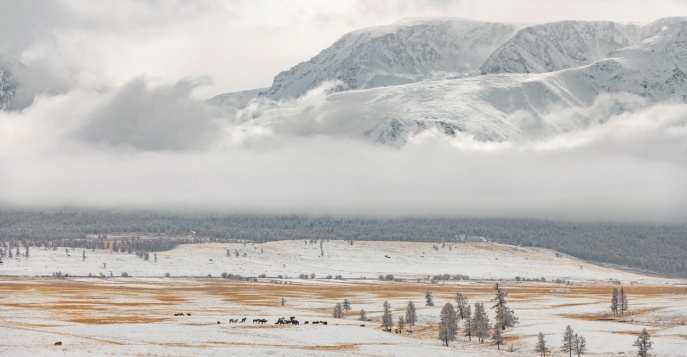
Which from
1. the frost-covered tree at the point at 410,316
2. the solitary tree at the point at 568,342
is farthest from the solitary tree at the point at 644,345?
the frost-covered tree at the point at 410,316

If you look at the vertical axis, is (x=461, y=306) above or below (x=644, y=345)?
below

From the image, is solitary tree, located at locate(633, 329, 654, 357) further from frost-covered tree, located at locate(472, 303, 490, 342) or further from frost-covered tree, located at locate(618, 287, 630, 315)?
frost-covered tree, located at locate(618, 287, 630, 315)

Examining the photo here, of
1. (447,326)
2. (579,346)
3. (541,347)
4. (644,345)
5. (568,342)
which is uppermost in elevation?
(644,345)

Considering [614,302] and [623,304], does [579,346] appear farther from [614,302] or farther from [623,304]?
[623,304]

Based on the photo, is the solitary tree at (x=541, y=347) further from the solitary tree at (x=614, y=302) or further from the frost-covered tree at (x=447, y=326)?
the solitary tree at (x=614, y=302)

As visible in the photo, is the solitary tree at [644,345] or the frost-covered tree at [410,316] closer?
the solitary tree at [644,345]

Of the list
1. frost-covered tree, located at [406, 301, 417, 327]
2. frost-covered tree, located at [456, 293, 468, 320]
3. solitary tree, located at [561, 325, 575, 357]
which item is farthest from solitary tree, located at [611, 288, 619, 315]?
solitary tree, located at [561, 325, 575, 357]

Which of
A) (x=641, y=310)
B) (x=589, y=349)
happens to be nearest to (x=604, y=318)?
(x=641, y=310)

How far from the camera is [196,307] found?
193500 mm

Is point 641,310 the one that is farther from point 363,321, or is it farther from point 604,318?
point 363,321

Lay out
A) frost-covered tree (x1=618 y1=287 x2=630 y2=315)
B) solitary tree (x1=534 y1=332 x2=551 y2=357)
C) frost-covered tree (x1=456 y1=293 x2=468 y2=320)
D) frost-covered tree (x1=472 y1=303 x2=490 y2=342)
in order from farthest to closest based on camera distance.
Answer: frost-covered tree (x1=618 y1=287 x2=630 y2=315)
frost-covered tree (x1=456 y1=293 x2=468 y2=320)
frost-covered tree (x1=472 y1=303 x2=490 y2=342)
solitary tree (x1=534 y1=332 x2=551 y2=357)

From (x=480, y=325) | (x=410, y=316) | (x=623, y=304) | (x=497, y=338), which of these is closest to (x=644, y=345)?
(x=497, y=338)

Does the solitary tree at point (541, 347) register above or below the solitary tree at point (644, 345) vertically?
below

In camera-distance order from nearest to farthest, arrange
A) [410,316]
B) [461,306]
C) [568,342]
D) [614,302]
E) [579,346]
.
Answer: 1. [568,342]
2. [579,346]
3. [410,316]
4. [461,306]
5. [614,302]
